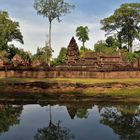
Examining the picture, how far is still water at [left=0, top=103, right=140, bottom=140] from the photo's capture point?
17812mm

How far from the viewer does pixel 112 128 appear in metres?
19.9

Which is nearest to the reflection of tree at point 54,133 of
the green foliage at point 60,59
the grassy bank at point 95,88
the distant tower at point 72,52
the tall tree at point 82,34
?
the grassy bank at point 95,88

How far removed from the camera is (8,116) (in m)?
23.5

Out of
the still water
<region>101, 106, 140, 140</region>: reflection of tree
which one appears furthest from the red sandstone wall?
<region>101, 106, 140, 140</region>: reflection of tree

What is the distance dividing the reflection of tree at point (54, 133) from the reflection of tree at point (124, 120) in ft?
8.97

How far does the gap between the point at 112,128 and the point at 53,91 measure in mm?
15770

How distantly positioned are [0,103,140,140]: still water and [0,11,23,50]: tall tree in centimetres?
5176

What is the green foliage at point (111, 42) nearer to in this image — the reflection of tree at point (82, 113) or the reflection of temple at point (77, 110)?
the reflection of temple at point (77, 110)

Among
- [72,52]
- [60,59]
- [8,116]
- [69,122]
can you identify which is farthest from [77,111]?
[60,59]

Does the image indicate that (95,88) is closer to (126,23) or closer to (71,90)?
(71,90)

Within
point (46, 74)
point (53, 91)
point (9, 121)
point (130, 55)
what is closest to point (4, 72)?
point (46, 74)

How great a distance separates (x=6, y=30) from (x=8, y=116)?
189 feet

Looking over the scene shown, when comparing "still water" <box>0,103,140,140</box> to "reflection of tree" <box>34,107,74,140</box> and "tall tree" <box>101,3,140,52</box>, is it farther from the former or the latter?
"tall tree" <box>101,3,140,52</box>

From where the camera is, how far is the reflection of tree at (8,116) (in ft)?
67.4
